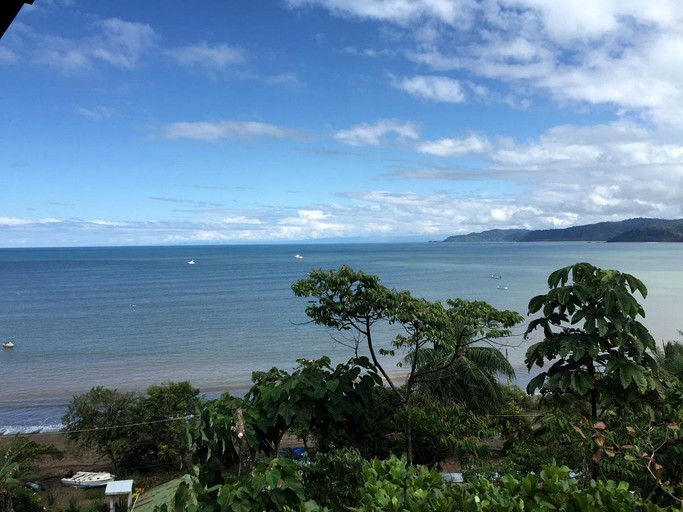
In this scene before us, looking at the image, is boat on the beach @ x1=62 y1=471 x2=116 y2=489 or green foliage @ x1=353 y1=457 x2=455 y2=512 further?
boat on the beach @ x1=62 y1=471 x2=116 y2=489

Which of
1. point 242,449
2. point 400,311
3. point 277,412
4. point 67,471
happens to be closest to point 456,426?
point 400,311

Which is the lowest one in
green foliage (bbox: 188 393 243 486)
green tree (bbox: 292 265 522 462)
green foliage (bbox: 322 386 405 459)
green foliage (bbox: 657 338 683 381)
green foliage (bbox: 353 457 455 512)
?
green foliage (bbox: 657 338 683 381)

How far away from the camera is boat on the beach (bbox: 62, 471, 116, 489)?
43.8ft

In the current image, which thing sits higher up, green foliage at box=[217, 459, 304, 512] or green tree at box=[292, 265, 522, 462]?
green tree at box=[292, 265, 522, 462]

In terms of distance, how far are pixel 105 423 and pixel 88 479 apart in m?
1.66

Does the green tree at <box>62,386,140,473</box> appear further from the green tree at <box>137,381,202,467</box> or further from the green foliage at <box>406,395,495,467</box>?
the green foliage at <box>406,395,495,467</box>

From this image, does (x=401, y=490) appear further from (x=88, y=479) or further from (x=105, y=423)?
(x=88, y=479)

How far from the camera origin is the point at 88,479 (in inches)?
533

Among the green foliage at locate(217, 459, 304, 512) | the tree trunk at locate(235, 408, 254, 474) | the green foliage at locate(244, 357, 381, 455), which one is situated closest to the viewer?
the green foliage at locate(217, 459, 304, 512)

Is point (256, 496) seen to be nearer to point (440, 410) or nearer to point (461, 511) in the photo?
point (461, 511)

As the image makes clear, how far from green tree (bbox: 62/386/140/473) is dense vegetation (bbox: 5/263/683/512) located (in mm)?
8346

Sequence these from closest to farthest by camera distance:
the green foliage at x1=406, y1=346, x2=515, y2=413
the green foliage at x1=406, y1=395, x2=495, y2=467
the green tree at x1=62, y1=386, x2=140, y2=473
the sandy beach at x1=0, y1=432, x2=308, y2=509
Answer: the green foliage at x1=406, y1=395, x2=495, y2=467
the green foliage at x1=406, y1=346, x2=515, y2=413
the sandy beach at x1=0, y1=432, x2=308, y2=509
the green tree at x1=62, y1=386, x2=140, y2=473

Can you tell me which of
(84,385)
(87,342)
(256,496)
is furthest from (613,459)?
(87,342)

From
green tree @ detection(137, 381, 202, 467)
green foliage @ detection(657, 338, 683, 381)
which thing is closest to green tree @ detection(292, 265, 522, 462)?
green foliage @ detection(657, 338, 683, 381)
